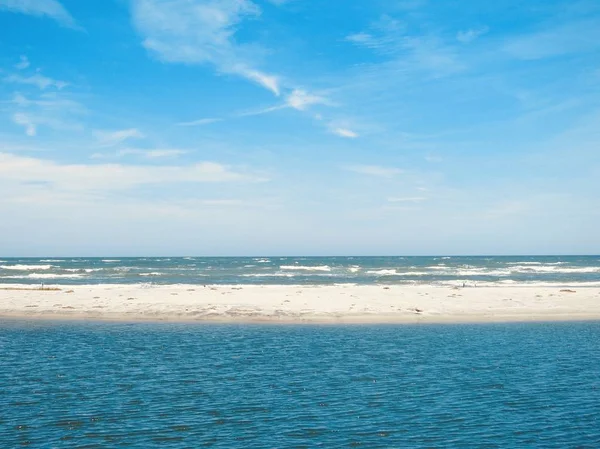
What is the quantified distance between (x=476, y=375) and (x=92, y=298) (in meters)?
30.5

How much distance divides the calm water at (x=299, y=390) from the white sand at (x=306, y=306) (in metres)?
6.49

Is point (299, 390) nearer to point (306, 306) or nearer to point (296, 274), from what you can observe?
point (306, 306)

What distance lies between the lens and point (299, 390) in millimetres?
15531

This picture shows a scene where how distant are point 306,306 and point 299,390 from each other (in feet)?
63.4

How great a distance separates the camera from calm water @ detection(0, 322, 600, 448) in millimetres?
12062

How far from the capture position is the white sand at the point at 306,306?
31.4 m

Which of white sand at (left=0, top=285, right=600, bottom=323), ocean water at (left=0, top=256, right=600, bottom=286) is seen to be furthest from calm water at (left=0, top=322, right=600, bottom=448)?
ocean water at (left=0, top=256, right=600, bottom=286)

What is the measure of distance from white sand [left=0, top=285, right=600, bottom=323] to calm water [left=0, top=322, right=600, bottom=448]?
6490 millimetres

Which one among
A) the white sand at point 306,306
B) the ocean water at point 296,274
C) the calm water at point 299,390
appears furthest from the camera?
the ocean water at point 296,274

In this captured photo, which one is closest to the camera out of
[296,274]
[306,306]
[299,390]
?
[299,390]

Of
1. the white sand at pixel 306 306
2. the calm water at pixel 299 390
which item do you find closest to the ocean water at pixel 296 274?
the white sand at pixel 306 306

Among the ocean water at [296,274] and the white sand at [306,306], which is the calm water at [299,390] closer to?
the white sand at [306,306]

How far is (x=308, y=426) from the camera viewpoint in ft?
41.5

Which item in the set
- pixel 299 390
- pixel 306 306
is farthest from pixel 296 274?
pixel 299 390
